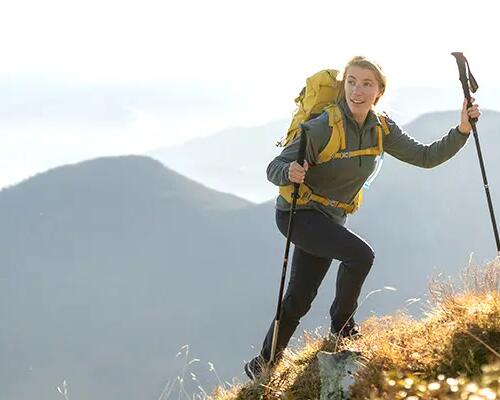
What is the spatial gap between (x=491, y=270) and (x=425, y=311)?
93cm

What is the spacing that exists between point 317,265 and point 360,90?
1793mm

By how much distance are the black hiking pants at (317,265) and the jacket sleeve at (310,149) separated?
47cm

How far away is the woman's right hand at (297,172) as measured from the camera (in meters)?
6.85

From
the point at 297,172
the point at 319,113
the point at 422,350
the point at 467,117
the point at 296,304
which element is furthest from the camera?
the point at 467,117

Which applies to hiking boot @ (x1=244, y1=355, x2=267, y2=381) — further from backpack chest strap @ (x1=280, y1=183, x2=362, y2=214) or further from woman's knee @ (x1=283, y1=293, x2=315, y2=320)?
backpack chest strap @ (x1=280, y1=183, x2=362, y2=214)

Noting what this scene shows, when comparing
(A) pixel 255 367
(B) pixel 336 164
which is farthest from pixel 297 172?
(A) pixel 255 367

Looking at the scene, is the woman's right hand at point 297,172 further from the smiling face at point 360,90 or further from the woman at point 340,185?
the smiling face at point 360,90

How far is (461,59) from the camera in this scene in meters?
8.37

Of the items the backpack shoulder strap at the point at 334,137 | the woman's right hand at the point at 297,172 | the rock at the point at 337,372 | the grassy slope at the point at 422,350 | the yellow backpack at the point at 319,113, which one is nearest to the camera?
the grassy slope at the point at 422,350

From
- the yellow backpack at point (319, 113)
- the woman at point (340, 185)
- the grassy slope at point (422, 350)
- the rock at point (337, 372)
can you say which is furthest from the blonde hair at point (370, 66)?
the rock at point (337, 372)

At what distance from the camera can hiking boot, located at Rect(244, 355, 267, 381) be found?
24.8 feet

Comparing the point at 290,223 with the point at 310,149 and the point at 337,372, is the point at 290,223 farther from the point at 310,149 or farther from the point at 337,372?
the point at 337,372

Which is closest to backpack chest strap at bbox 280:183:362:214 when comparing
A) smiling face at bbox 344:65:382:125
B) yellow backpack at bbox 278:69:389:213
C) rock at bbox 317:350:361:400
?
yellow backpack at bbox 278:69:389:213

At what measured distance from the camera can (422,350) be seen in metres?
6.20
